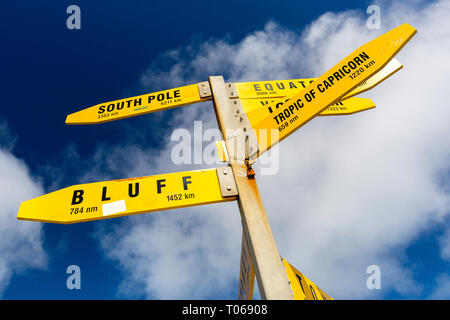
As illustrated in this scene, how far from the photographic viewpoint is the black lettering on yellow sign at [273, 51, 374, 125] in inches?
127

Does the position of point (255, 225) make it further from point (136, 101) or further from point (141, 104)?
point (136, 101)

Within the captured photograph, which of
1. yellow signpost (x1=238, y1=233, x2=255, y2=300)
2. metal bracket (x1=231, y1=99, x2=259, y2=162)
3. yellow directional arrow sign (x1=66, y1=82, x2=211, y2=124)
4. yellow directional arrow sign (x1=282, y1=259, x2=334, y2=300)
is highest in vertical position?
yellow directional arrow sign (x1=66, y1=82, x2=211, y2=124)

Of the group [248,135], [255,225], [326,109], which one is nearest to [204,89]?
[248,135]

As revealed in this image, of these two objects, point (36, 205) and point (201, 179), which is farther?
point (201, 179)

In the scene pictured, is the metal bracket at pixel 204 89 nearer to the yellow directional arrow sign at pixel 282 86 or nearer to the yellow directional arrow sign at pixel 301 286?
the yellow directional arrow sign at pixel 282 86

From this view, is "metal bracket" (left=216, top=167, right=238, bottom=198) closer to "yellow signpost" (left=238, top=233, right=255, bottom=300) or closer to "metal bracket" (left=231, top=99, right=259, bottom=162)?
"metal bracket" (left=231, top=99, right=259, bottom=162)

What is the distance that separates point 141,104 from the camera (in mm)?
4332

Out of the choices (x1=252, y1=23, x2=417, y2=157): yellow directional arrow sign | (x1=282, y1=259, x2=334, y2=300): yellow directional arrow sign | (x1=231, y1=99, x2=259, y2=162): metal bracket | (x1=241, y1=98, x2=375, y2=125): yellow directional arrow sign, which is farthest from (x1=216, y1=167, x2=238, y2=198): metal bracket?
(x1=282, y1=259, x2=334, y2=300): yellow directional arrow sign

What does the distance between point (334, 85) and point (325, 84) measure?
0.10 meters
